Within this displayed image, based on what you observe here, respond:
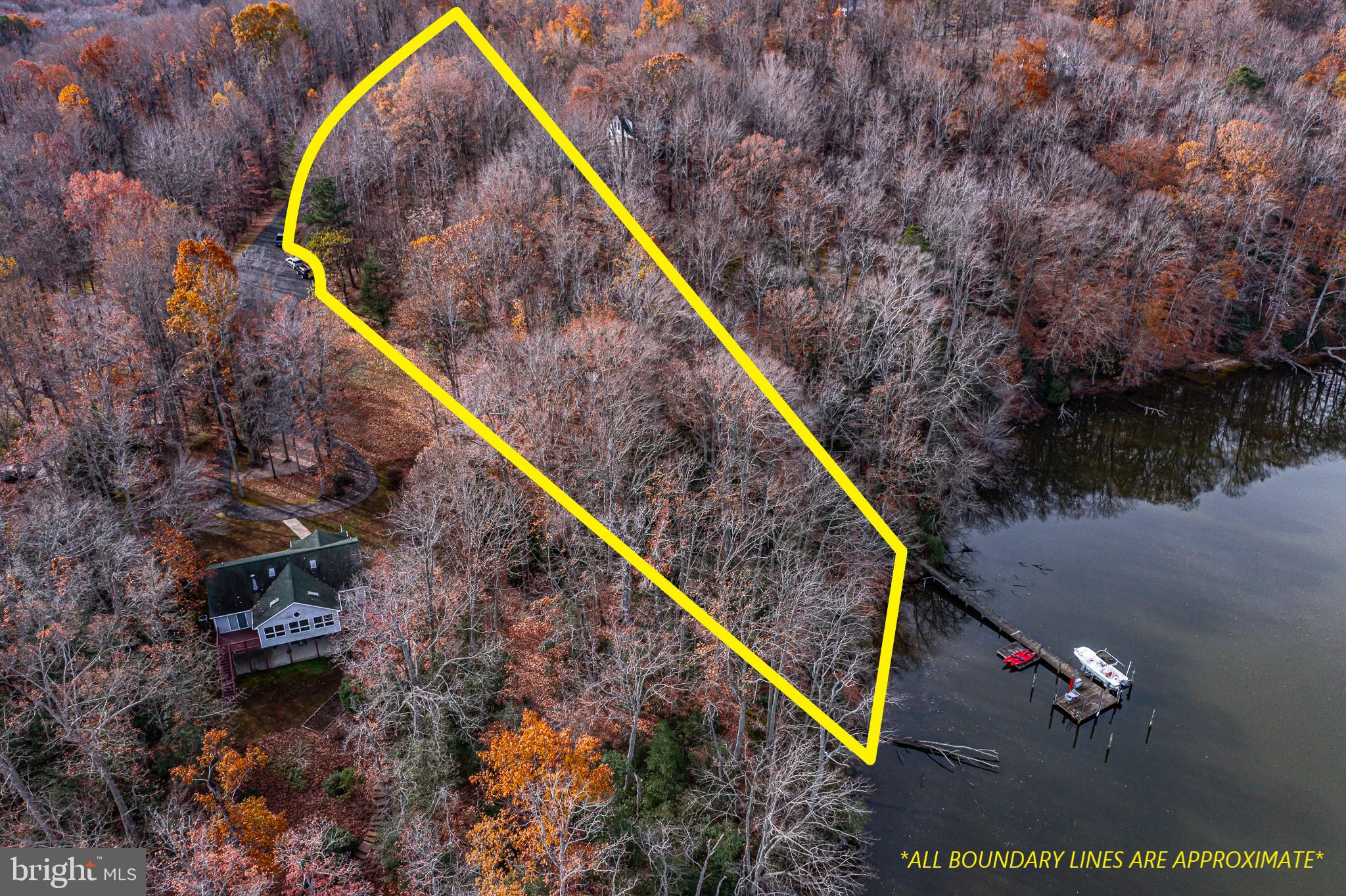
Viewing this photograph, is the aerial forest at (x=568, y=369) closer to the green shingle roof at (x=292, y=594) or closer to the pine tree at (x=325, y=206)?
the pine tree at (x=325, y=206)

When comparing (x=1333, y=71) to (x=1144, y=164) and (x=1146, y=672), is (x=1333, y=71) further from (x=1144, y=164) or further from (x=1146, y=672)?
(x=1146, y=672)

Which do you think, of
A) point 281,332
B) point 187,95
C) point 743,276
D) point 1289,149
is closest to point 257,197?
point 187,95

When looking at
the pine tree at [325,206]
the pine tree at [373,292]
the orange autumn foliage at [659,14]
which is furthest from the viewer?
the orange autumn foliage at [659,14]

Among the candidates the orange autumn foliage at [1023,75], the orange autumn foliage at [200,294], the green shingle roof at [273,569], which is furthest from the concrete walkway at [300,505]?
the orange autumn foliage at [1023,75]

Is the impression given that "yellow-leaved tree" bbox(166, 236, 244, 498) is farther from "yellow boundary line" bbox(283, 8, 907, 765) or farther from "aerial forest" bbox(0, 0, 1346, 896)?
"yellow boundary line" bbox(283, 8, 907, 765)

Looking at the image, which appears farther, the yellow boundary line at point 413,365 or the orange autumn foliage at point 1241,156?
the orange autumn foliage at point 1241,156

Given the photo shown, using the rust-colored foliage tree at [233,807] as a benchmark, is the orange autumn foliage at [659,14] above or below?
above

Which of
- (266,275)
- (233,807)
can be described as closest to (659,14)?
(266,275)
